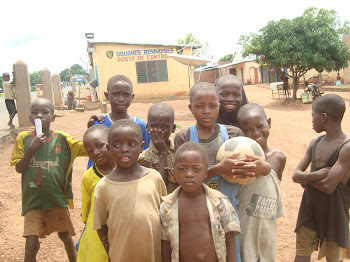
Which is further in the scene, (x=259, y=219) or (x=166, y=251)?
(x=259, y=219)

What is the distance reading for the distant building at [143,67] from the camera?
1938 cm

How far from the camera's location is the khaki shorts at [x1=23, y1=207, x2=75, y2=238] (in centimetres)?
293

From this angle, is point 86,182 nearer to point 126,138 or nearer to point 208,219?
point 126,138

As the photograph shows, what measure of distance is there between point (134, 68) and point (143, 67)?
57 centimetres

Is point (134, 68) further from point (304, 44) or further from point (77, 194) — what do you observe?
point (77, 194)

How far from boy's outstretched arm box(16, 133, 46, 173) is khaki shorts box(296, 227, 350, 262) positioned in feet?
7.98

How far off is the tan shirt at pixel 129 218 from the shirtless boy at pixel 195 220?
0.08 meters

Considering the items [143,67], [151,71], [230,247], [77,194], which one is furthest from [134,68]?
[230,247]

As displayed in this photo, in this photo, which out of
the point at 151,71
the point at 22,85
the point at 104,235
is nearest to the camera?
the point at 104,235

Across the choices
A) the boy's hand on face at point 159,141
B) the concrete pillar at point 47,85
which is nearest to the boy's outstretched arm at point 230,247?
the boy's hand on face at point 159,141

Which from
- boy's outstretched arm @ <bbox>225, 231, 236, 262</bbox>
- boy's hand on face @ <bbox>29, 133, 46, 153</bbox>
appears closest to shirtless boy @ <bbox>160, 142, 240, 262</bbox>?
boy's outstretched arm @ <bbox>225, 231, 236, 262</bbox>

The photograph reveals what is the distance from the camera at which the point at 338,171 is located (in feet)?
8.14

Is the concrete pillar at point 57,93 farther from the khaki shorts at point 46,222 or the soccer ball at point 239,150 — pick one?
the soccer ball at point 239,150

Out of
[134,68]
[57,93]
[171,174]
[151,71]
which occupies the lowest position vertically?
[171,174]
